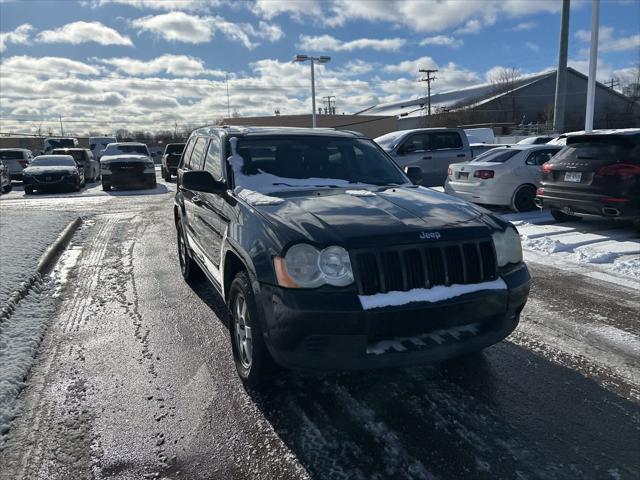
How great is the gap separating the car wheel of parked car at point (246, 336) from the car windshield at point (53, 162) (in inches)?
751

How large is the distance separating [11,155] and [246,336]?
24.5m

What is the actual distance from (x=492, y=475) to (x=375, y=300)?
3.50ft

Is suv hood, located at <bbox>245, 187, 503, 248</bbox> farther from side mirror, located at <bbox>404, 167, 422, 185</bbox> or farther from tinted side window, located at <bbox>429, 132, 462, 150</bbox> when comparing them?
tinted side window, located at <bbox>429, 132, 462, 150</bbox>

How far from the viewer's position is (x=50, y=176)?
18656mm

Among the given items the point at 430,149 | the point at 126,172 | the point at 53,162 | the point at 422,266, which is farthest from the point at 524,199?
the point at 53,162

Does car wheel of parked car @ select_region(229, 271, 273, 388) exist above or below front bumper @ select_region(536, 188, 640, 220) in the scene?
below

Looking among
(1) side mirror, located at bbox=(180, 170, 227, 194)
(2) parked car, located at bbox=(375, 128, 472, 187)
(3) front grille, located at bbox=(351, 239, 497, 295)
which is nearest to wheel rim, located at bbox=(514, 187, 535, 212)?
(2) parked car, located at bbox=(375, 128, 472, 187)

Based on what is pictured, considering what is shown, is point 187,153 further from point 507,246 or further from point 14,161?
point 14,161

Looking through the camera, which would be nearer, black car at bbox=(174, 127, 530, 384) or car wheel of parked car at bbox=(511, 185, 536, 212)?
black car at bbox=(174, 127, 530, 384)

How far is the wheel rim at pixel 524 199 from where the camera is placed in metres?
10.6

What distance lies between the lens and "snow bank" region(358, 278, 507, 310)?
2.81 m

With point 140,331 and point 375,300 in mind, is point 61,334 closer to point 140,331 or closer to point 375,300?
point 140,331

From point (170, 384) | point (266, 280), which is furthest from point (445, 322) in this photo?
point (170, 384)

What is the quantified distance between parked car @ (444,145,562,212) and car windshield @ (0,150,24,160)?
21.2 m
